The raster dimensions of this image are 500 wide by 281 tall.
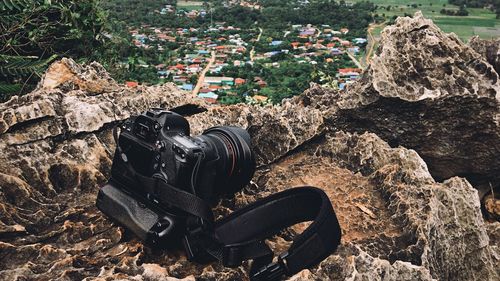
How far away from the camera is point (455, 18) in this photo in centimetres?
2906

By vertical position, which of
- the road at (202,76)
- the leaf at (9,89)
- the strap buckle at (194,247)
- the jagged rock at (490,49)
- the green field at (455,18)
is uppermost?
the jagged rock at (490,49)

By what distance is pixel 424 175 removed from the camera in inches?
155

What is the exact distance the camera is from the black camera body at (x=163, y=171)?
313 centimetres

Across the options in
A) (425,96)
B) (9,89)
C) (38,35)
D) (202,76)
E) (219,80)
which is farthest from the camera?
(202,76)

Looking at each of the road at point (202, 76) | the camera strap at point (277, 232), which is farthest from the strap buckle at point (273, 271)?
the road at point (202, 76)

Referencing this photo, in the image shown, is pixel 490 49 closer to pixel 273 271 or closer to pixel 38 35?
pixel 273 271

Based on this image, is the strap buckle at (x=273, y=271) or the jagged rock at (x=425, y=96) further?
the jagged rock at (x=425, y=96)

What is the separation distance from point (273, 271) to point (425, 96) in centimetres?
261

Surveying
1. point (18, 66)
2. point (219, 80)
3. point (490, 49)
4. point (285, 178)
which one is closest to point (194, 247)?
point (285, 178)

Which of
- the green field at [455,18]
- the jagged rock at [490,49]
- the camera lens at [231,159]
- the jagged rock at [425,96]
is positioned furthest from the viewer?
the green field at [455,18]

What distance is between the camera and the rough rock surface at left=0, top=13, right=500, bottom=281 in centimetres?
308

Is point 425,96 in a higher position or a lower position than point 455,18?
higher

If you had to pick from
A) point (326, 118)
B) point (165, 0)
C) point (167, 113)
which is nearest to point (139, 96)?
point (167, 113)

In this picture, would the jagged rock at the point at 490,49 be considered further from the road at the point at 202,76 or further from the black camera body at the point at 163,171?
the road at the point at 202,76
